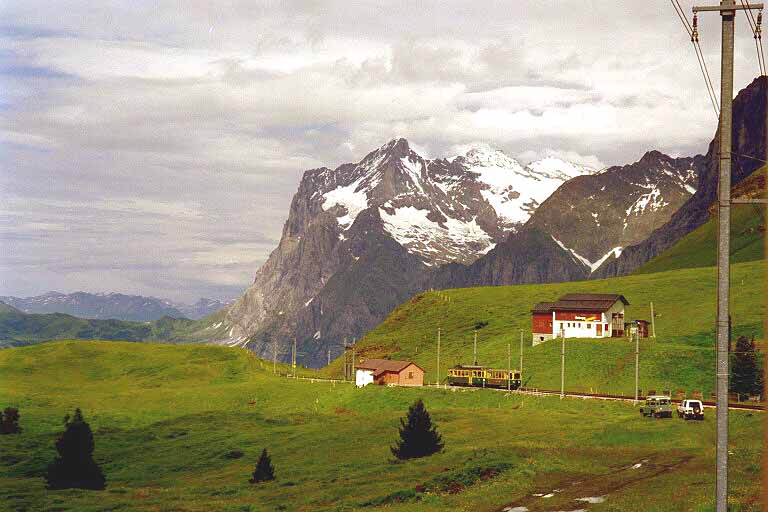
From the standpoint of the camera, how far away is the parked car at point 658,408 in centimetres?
8300

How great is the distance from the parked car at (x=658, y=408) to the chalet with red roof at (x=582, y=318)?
60161mm

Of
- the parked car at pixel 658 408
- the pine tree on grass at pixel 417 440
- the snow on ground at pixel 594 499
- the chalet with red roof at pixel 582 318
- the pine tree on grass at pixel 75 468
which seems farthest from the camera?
the chalet with red roof at pixel 582 318

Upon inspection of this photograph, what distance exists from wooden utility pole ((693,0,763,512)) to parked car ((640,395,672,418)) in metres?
63.9

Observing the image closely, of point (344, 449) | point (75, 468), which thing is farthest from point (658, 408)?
point (75, 468)

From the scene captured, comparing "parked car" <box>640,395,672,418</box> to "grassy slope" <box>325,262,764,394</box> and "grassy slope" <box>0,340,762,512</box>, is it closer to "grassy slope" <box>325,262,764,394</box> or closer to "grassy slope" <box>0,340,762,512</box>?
"grassy slope" <box>0,340,762,512</box>

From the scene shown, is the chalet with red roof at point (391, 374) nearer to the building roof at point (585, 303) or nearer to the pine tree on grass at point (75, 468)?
the building roof at point (585, 303)

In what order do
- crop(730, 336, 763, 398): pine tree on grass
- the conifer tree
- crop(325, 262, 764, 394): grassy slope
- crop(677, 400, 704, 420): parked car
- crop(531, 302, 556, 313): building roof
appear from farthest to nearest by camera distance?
1. crop(531, 302, 556, 313): building roof
2. crop(325, 262, 764, 394): grassy slope
3. the conifer tree
4. crop(730, 336, 763, 398): pine tree on grass
5. crop(677, 400, 704, 420): parked car

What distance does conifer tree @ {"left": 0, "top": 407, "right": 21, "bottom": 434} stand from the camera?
117m

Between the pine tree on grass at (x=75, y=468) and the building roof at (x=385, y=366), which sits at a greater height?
the building roof at (x=385, y=366)

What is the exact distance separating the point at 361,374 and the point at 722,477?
121 metres

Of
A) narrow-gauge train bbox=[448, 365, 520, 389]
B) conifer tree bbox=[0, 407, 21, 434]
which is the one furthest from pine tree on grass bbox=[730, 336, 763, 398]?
conifer tree bbox=[0, 407, 21, 434]

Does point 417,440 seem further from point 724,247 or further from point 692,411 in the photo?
point 724,247

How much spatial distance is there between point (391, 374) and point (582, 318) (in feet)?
121

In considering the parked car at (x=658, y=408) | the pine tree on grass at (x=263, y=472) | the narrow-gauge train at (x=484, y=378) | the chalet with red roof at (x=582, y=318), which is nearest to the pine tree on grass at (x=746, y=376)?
the parked car at (x=658, y=408)
